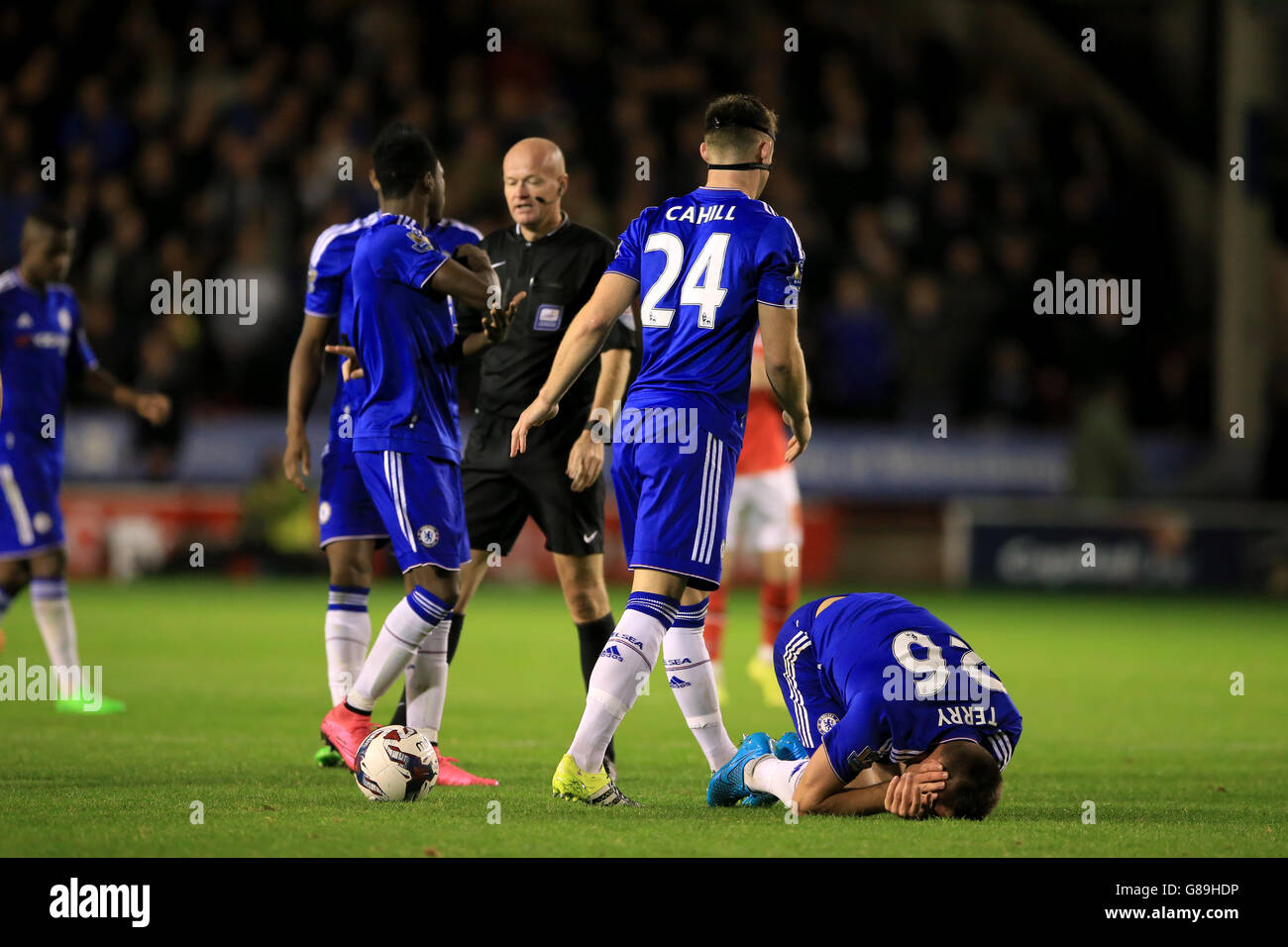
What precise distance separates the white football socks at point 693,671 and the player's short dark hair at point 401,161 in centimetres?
209

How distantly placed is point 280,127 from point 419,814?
1698cm

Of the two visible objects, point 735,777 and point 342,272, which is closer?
point 735,777

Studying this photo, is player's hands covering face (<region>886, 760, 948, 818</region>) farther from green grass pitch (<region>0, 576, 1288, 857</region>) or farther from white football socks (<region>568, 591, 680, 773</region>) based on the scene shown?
white football socks (<region>568, 591, 680, 773</region>)

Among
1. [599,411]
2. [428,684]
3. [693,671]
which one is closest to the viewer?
[693,671]

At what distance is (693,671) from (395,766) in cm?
115

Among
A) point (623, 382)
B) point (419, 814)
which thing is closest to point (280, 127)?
point (623, 382)

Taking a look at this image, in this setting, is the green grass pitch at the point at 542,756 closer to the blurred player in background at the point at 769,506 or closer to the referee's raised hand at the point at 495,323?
the blurred player in background at the point at 769,506

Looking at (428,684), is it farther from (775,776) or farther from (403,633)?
(775,776)

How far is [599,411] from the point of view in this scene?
6.56m

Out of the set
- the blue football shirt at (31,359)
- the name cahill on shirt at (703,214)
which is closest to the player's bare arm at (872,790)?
the name cahill on shirt at (703,214)

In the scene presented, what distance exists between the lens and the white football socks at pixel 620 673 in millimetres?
5711

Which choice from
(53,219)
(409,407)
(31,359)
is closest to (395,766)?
(409,407)

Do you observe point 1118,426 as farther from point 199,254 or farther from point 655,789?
point 655,789

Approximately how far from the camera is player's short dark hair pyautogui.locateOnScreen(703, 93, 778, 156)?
591 centimetres
